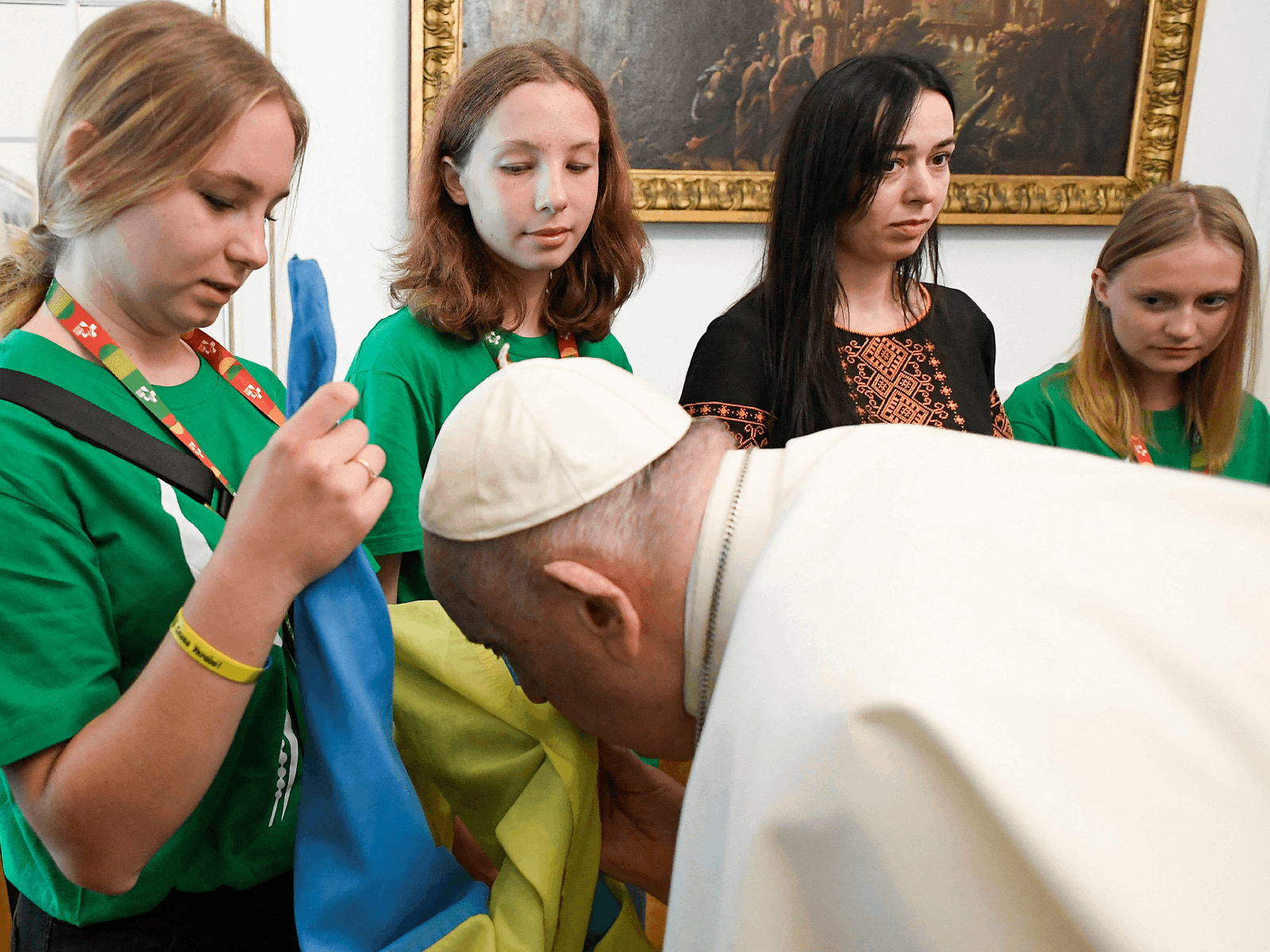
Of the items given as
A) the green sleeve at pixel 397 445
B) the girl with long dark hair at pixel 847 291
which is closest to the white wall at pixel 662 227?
the green sleeve at pixel 397 445

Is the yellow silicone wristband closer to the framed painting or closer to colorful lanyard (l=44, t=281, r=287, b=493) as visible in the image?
colorful lanyard (l=44, t=281, r=287, b=493)

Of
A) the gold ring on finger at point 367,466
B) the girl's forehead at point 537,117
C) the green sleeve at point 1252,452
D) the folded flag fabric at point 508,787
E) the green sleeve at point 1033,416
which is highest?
the girl's forehead at point 537,117

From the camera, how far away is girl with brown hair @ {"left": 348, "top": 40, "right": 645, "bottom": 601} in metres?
1.90

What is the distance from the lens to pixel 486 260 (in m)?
2.09

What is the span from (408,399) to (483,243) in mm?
423

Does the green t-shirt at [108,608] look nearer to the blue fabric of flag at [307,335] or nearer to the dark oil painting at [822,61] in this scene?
the blue fabric of flag at [307,335]

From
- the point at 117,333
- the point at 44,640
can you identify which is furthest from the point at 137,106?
the point at 44,640

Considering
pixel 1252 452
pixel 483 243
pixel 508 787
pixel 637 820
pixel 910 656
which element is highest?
pixel 483 243

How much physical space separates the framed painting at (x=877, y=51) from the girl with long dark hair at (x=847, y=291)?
5.47 feet

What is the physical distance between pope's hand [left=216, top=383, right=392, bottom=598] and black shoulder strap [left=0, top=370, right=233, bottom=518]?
6.4 inches

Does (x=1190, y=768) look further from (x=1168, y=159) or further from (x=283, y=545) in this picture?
(x=1168, y=159)

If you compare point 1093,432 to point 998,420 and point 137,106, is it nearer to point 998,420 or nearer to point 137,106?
point 998,420

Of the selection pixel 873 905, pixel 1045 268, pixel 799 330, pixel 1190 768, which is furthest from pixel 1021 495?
pixel 1045 268

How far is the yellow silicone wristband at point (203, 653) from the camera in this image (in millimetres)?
916
